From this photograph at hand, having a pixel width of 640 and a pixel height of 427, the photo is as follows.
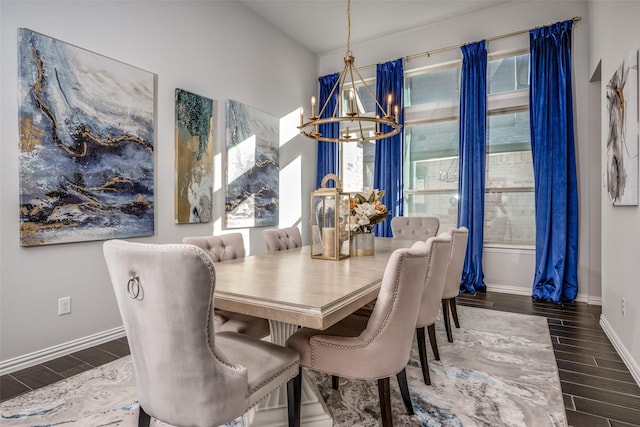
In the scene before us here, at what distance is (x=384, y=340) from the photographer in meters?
1.43

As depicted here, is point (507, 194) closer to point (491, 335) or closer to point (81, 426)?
point (491, 335)

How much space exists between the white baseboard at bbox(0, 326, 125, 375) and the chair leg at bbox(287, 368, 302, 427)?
6.56 feet

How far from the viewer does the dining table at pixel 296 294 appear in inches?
50.0

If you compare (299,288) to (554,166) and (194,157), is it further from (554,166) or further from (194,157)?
(554,166)

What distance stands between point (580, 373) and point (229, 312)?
7.18 feet

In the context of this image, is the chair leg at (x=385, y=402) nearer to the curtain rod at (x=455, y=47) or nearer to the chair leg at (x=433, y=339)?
the chair leg at (x=433, y=339)

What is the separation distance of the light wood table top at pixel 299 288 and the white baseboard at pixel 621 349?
5.38ft

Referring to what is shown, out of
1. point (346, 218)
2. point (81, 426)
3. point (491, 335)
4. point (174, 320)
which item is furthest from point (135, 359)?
point (491, 335)

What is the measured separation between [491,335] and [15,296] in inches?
135

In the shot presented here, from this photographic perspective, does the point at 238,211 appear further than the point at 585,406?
Yes

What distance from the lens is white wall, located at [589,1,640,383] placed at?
2.25 metres

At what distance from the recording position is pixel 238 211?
4.06m

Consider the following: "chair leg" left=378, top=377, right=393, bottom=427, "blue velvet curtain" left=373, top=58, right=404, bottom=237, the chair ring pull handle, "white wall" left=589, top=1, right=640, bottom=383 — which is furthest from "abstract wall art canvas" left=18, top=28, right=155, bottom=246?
"white wall" left=589, top=1, right=640, bottom=383

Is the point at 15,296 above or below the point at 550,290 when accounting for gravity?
above
